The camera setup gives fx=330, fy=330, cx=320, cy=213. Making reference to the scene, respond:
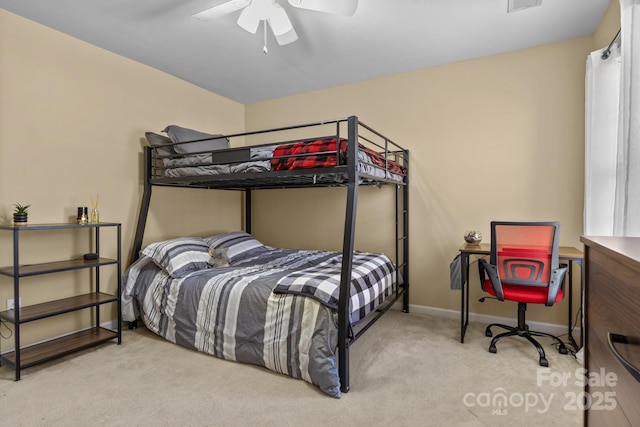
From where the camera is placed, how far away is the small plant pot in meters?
2.17

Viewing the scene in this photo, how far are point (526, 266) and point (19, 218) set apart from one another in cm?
347

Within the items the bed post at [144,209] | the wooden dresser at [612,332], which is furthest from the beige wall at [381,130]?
the wooden dresser at [612,332]

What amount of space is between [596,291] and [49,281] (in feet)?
10.9

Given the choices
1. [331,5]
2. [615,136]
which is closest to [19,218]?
[331,5]

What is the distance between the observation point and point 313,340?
1988 millimetres

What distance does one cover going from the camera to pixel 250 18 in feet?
6.95

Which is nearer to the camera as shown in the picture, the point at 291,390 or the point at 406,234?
the point at 291,390

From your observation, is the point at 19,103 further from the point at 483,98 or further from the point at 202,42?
the point at 483,98

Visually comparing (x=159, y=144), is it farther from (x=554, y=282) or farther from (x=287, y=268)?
(x=554, y=282)

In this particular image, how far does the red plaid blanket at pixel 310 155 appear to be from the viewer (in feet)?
7.25

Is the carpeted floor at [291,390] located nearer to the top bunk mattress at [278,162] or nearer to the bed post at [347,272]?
the bed post at [347,272]

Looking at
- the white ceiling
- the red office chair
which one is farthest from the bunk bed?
the red office chair

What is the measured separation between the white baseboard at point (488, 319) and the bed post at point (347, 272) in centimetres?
160

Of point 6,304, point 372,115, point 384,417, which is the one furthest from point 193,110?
point 384,417
